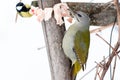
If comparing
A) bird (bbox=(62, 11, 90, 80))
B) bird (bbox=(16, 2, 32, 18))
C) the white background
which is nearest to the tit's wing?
bird (bbox=(62, 11, 90, 80))

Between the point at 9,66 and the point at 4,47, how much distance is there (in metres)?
0.07

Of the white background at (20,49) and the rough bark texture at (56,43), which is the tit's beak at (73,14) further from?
the white background at (20,49)

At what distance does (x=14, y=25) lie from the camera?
0.99 meters

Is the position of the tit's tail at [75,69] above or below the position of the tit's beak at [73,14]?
below

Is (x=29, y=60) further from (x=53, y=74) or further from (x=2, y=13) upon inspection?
(x=53, y=74)

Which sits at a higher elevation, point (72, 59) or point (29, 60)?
point (72, 59)

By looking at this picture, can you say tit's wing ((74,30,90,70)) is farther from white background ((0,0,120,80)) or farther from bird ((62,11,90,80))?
white background ((0,0,120,80))

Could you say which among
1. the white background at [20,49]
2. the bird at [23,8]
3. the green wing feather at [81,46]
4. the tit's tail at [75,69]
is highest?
the bird at [23,8]

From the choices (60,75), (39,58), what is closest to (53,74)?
(60,75)

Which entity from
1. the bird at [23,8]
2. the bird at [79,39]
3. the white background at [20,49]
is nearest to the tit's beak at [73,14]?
the bird at [79,39]

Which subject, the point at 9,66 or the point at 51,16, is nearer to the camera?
the point at 51,16

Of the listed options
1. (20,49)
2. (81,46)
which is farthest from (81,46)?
(20,49)

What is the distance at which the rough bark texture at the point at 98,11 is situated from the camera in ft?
2.23

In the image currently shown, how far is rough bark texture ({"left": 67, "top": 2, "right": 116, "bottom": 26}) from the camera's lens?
2.23 feet
